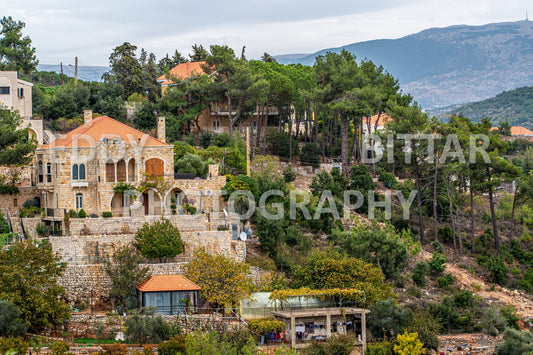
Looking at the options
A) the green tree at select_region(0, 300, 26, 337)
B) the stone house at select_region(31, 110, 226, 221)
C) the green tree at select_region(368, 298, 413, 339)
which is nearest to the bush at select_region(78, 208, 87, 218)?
the stone house at select_region(31, 110, 226, 221)

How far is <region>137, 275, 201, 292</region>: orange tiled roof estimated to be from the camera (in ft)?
111

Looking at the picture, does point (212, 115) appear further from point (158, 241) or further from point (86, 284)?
point (86, 284)

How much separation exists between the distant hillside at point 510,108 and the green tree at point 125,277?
147 metres

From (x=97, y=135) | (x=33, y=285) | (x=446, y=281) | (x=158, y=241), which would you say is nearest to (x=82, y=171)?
(x=97, y=135)

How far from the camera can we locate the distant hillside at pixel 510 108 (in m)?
174

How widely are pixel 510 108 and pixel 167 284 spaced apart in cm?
16280

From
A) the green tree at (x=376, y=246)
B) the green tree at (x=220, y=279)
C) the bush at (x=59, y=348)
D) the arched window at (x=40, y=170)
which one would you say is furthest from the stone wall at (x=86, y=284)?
the green tree at (x=376, y=246)

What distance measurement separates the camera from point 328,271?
37562 mm

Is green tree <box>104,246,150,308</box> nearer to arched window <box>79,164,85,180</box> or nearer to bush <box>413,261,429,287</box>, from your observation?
arched window <box>79,164,85,180</box>

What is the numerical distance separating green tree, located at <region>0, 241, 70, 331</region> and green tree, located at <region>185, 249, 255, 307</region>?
20.0ft

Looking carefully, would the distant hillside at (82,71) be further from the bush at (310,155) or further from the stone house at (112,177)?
the stone house at (112,177)

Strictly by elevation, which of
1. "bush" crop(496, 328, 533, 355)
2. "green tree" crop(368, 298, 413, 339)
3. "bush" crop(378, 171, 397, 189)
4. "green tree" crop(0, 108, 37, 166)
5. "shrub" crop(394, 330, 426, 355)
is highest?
"green tree" crop(0, 108, 37, 166)

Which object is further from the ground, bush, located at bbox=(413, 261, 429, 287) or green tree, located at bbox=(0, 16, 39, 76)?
green tree, located at bbox=(0, 16, 39, 76)

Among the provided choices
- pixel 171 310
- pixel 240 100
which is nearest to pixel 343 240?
pixel 171 310
